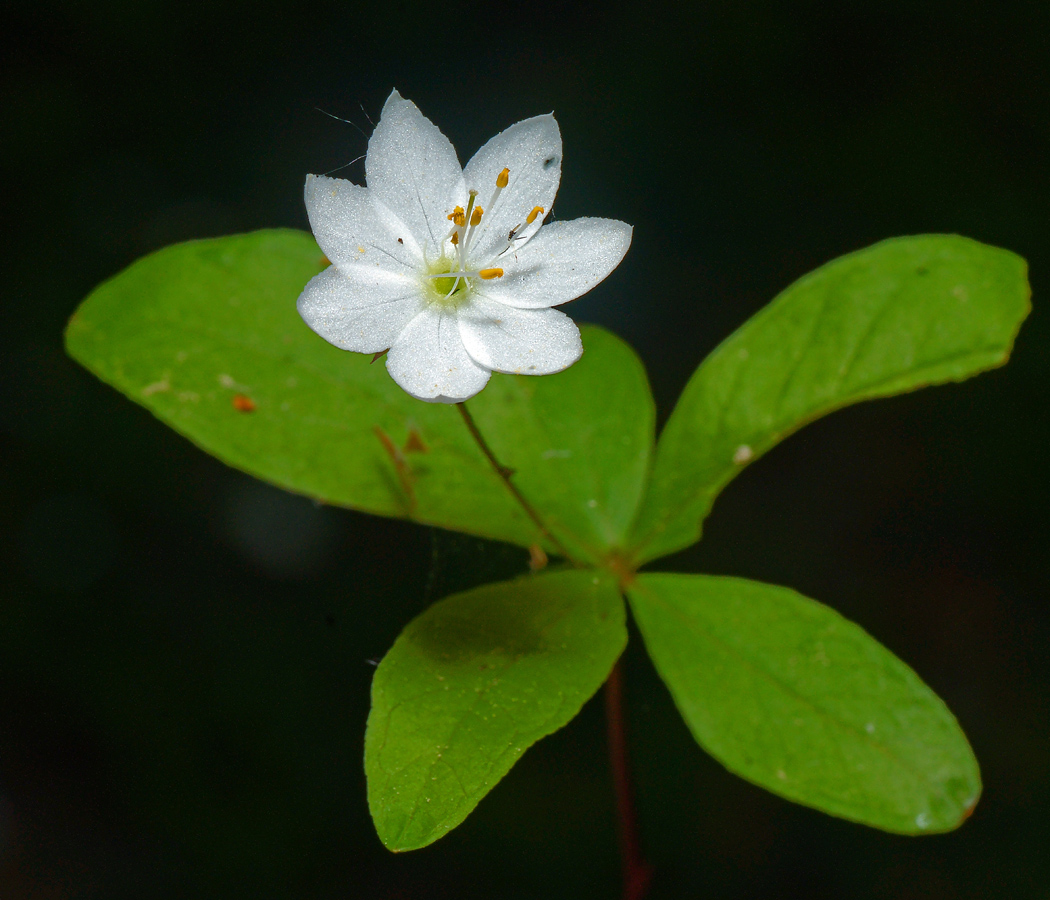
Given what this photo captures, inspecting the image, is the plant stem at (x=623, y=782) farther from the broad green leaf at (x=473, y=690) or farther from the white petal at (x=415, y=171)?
the white petal at (x=415, y=171)

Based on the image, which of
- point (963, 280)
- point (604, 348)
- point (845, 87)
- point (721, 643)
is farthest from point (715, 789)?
point (845, 87)

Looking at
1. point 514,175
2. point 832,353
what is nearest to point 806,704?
point 832,353

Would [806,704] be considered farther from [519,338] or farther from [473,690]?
[519,338]

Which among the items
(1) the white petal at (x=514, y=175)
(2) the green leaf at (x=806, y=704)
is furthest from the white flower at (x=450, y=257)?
(2) the green leaf at (x=806, y=704)

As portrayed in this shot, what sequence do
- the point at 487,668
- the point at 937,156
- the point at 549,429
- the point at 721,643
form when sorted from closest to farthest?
the point at 487,668 < the point at 721,643 < the point at 549,429 < the point at 937,156

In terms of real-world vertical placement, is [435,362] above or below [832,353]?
above

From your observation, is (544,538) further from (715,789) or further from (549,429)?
(715,789)

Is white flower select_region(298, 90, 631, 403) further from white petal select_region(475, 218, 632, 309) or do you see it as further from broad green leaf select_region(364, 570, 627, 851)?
broad green leaf select_region(364, 570, 627, 851)
